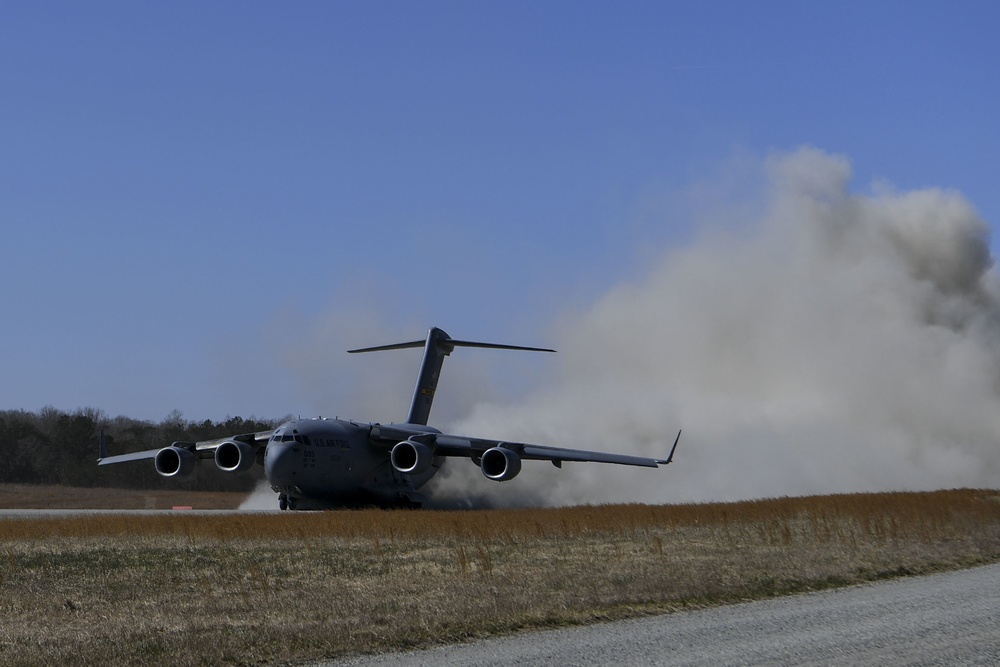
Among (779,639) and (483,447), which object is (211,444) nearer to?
(483,447)

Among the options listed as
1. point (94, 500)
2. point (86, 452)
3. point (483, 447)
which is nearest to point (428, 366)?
point (483, 447)

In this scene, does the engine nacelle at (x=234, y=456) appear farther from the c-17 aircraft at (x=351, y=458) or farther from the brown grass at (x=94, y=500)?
the brown grass at (x=94, y=500)

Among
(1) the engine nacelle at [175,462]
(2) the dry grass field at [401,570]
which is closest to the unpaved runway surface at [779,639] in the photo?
(2) the dry grass field at [401,570]

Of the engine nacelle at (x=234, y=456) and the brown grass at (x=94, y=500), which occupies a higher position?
the engine nacelle at (x=234, y=456)

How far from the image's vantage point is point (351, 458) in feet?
120

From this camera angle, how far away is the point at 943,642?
9805mm

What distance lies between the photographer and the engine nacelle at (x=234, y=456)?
36.9 meters

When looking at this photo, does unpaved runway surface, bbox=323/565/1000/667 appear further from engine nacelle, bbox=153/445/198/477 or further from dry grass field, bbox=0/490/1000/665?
engine nacelle, bbox=153/445/198/477

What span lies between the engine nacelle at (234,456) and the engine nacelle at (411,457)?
4.37 metres

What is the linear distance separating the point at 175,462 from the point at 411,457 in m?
7.41

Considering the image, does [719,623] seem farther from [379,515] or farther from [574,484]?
[574,484]

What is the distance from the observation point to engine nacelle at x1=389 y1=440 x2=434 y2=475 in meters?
36.5

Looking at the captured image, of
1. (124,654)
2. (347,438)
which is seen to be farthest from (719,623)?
(347,438)

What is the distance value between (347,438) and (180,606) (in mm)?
23824
